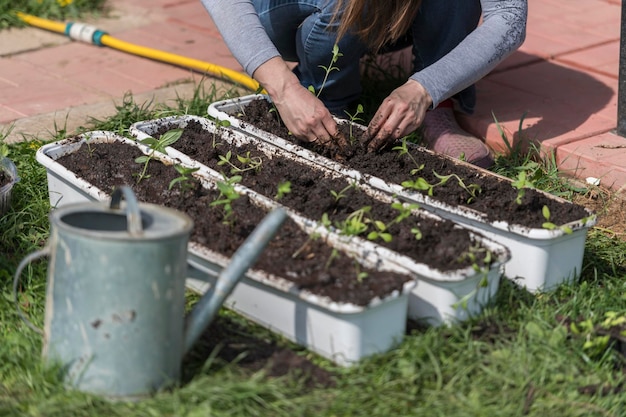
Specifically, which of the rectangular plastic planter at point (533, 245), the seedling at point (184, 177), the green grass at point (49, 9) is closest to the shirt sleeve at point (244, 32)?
the seedling at point (184, 177)

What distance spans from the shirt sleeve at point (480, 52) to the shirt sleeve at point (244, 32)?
1.45 feet

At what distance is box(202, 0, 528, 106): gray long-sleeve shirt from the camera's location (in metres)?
2.86

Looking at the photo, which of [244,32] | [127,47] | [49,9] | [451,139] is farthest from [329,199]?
[49,9]

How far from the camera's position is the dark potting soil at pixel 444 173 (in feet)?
8.34

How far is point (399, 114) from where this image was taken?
2.80 metres

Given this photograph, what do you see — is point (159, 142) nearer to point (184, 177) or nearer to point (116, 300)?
point (184, 177)

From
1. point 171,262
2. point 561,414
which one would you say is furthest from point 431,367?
point 171,262

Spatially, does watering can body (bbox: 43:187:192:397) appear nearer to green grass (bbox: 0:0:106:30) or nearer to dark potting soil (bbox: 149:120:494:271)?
dark potting soil (bbox: 149:120:494:271)

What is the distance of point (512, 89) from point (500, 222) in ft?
4.89

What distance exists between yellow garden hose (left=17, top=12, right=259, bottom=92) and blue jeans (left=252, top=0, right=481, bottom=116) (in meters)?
0.39

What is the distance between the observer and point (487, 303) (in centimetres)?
235

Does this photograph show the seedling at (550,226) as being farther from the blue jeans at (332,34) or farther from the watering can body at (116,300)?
the blue jeans at (332,34)

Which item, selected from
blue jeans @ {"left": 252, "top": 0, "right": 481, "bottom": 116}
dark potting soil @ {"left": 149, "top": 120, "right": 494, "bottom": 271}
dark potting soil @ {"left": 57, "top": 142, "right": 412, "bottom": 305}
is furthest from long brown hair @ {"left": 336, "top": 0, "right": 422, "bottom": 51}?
dark potting soil @ {"left": 57, "top": 142, "right": 412, "bottom": 305}

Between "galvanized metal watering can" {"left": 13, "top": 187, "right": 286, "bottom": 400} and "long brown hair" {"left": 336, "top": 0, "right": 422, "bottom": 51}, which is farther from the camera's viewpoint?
"long brown hair" {"left": 336, "top": 0, "right": 422, "bottom": 51}
